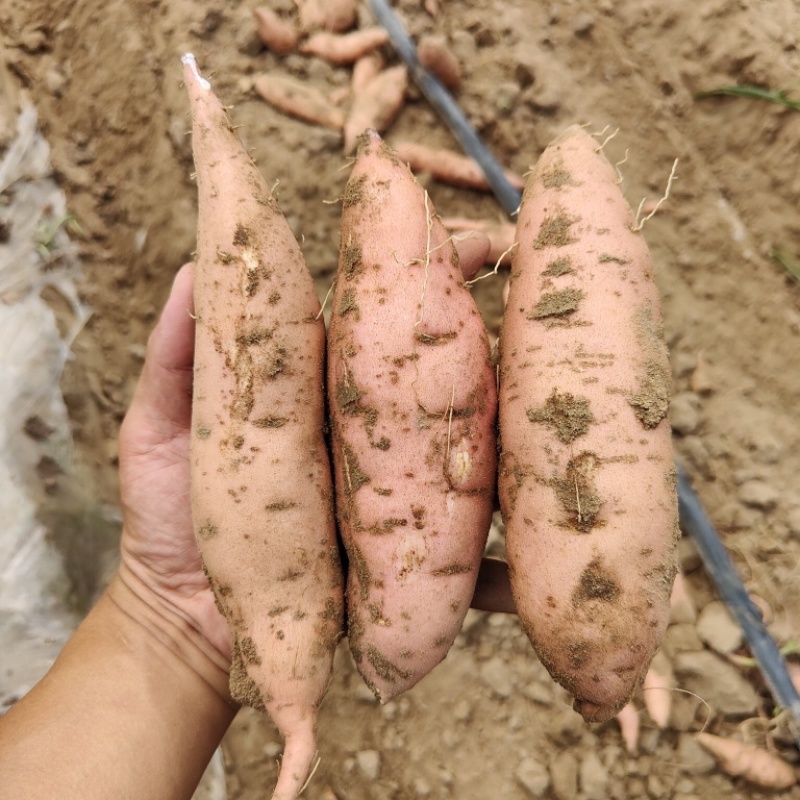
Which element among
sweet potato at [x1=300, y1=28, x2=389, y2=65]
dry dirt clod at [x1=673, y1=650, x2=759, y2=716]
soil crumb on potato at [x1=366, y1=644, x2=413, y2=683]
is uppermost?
sweet potato at [x1=300, y1=28, x2=389, y2=65]

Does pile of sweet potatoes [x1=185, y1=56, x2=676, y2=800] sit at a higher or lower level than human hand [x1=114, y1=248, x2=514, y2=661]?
higher

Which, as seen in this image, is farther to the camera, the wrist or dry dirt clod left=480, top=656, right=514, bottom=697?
dry dirt clod left=480, top=656, right=514, bottom=697

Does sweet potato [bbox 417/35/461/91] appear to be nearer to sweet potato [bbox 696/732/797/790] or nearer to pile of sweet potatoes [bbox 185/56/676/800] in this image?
pile of sweet potatoes [bbox 185/56/676/800]

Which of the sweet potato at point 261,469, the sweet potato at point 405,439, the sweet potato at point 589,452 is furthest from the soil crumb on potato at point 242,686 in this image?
the sweet potato at point 589,452

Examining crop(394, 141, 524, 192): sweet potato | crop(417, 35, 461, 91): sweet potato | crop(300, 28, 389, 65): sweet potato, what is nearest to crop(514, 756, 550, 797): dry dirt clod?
crop(394, 141, 524, 192): sweet potato

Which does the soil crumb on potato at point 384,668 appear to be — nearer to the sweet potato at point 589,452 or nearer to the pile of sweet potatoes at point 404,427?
the pile of sweet potatoes at point 404,427

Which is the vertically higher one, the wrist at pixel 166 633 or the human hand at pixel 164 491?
the human hand at pixel 164 491

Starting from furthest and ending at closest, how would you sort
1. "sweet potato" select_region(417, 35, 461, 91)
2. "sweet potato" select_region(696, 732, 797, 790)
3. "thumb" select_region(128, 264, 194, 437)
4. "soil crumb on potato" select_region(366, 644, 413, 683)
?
"sweet potato" select_region(417, 35, 461, 91) → "sweet potato" select_region(696, 732, 797, 790) → "thumb" select_region(128, 264, 194, 437) → "soil crumb on potato" select_region(366, 644, 413, 683)
